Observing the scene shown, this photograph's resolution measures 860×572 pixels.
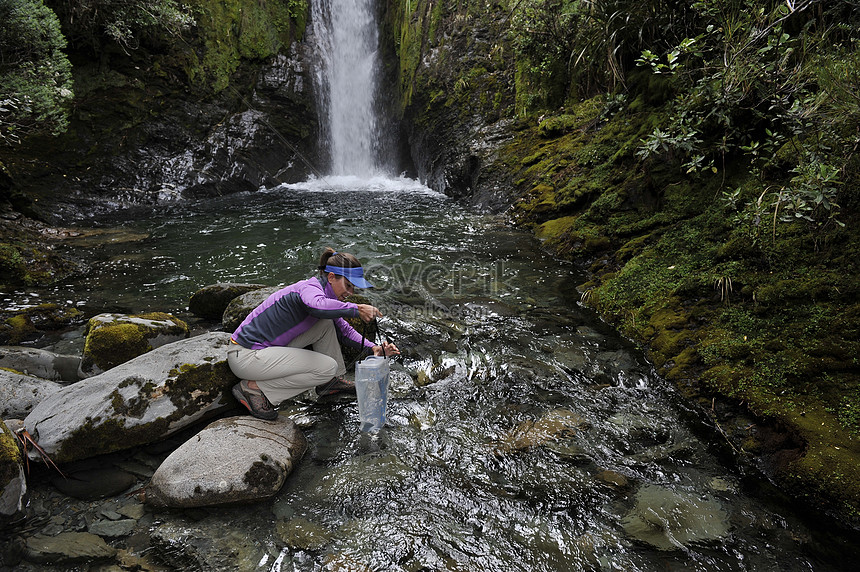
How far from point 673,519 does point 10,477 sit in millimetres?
4371

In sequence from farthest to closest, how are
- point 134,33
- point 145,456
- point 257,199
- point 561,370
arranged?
point 257,199 < point 134,33 < point 561,370 < point 145,456

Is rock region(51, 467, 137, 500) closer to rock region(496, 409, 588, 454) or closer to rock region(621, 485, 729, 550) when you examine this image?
rock region(496, 409, 588, 454)

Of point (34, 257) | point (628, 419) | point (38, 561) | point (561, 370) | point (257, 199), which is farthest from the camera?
point (257, 199)

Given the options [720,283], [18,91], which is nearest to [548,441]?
[720,283]

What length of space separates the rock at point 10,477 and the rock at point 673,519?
398 centimetres

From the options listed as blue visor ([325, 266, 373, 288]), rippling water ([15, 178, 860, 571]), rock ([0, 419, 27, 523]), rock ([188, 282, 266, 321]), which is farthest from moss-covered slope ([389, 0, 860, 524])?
rock ([0, 419, 27, 523])

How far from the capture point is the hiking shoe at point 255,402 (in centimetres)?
368

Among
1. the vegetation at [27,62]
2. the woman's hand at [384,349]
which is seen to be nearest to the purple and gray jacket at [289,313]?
the woman's hand at [384,349]

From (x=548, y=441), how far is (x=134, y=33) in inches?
716

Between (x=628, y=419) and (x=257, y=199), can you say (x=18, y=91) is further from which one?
(x=628, y=419)

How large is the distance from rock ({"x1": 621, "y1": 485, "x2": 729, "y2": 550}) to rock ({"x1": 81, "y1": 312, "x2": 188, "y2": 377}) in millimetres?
4771

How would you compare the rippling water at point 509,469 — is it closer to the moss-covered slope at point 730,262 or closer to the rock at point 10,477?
the moss-covered slope at point 730,262

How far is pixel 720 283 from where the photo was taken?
181 inches

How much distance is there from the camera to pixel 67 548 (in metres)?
2.58
